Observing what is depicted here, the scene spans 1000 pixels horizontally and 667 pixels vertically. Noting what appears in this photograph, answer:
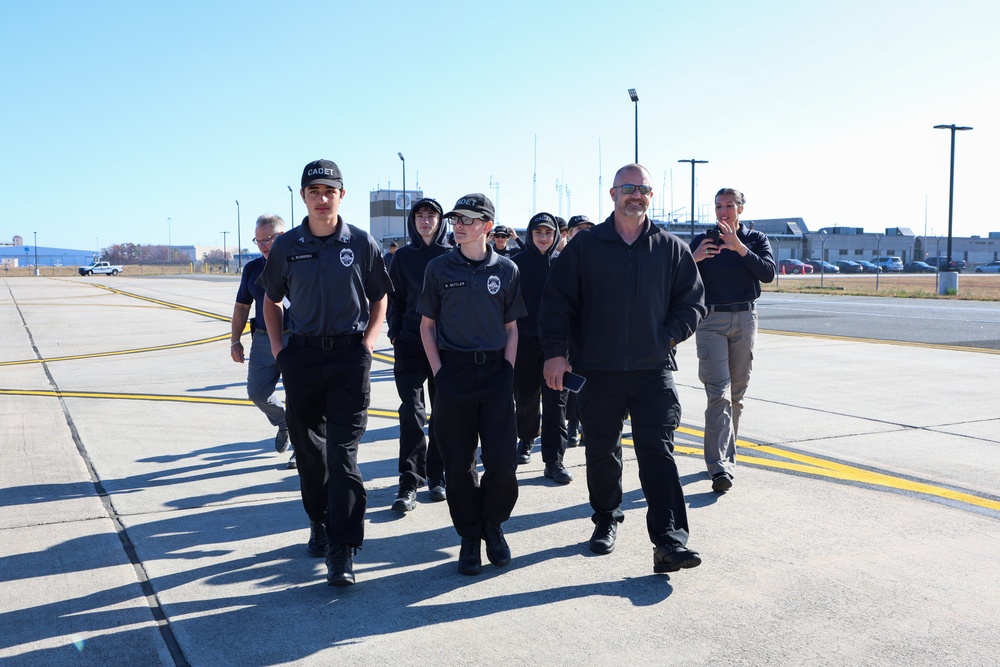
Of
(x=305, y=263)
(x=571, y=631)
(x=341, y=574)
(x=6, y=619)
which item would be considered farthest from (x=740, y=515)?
(x=6, y=619)

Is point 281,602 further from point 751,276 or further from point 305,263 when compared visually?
point 751,276

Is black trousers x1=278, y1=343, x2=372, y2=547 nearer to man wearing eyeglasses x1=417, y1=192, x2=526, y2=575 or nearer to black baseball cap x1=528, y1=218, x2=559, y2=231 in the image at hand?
man wearing eyeglasses x1=417, y1=192, x2=526, y2=575

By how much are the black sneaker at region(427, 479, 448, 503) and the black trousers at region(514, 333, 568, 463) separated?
0.83 m

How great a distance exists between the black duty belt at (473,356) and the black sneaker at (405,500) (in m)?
1.32

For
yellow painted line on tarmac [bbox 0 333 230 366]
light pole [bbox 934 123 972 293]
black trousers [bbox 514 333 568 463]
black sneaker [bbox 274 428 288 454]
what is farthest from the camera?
light pole [bbox 934 123 972 293]

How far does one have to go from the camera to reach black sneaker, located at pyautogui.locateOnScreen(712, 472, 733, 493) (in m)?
5.65

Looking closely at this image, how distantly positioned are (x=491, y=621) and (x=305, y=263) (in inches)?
77.5

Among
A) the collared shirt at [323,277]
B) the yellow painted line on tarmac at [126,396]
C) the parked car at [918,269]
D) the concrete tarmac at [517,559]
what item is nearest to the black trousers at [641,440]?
the concrete tarmac at [517,559]

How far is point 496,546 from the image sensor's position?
445 cm

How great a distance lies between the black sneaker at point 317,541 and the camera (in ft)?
15.0

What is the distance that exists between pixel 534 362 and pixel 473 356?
2119 mm

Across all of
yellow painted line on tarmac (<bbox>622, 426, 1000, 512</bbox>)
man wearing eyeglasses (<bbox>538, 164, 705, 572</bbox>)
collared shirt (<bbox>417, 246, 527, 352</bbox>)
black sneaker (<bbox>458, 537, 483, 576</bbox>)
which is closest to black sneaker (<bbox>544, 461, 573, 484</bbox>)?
yellow painted line on tarmac (<bbox>622, 426, 1000, 512</bbox>)

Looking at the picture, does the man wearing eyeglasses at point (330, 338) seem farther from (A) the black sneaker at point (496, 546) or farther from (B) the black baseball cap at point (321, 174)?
(A) the black sneaker at point (496, 546)

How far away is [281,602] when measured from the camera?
13.0 ft
